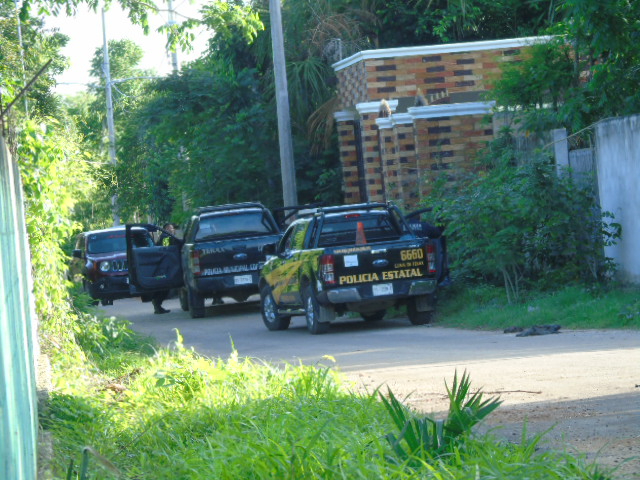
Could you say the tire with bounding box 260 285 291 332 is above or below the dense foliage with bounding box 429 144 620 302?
A: below

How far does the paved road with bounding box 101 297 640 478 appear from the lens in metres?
7.37

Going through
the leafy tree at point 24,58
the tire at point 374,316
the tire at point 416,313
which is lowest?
the tire at point 374,316

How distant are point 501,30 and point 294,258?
15222mm

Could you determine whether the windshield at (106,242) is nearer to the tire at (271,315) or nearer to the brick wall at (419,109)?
the brick wall at (419,109)

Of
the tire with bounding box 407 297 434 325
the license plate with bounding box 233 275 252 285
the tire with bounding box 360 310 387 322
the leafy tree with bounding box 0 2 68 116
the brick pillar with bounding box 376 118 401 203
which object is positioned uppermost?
the leafy tree with bounding box 0 2 68 116

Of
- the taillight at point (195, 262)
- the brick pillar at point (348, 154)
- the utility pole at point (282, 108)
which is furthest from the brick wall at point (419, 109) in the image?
the taillight at point (195, 262)

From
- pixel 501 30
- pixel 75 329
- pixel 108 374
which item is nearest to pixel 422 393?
pixel 108 374

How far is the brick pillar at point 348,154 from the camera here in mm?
25969

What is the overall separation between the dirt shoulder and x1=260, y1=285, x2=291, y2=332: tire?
247 inches

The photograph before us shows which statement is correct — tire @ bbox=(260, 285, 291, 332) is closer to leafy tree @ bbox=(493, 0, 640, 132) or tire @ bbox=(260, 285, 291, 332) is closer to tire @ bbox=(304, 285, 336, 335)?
tire @ bbox=(304, 285, 336, 335)

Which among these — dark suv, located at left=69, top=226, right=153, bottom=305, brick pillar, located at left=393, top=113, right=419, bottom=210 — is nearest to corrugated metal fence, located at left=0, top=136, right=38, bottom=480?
brick pillar, located at left=393, top=113, right=419, bottom=210

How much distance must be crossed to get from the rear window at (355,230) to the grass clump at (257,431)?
6189 mm

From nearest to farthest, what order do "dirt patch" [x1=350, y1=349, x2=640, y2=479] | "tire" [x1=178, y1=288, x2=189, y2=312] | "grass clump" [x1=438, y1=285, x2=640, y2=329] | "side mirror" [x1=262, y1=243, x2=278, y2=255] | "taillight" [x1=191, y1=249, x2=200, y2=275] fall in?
"dirt patch" [x1=350, y1=349, x2=640, y2=479] → "grass clump" [x1=438, y1=285, x2=640, y2=329] → "side mirror" [x1=262, y1=243, x2=278, y2=255] → "taillight" [x1=191, y1=249, x2=200, y2=275] → "tire" [x1=178, y1=288, x2=189, y2=312]

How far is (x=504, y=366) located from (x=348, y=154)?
52.1ft
